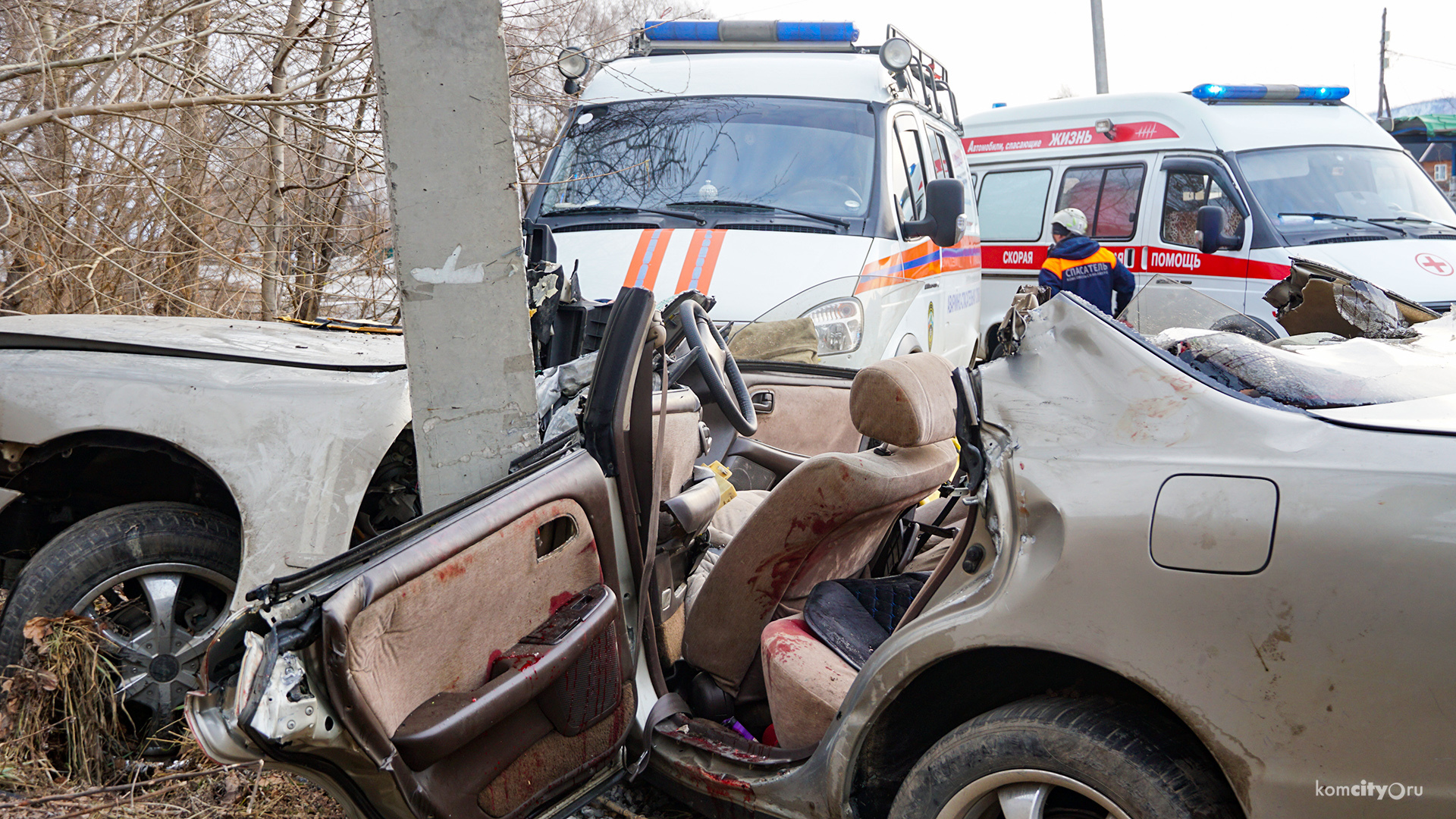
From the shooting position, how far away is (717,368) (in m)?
3.23

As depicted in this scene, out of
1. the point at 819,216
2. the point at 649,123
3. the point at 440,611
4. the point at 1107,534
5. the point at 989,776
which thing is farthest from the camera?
the point at 649,123

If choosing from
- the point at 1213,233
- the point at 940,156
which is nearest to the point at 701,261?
the point at 940,156

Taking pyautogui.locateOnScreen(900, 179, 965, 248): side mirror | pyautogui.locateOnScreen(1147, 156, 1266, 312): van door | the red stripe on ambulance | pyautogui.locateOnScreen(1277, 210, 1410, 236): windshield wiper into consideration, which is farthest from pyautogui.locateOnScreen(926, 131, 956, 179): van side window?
pyautogui.locateOnScreen(1277, 210, 1410, 236): windshield wiper

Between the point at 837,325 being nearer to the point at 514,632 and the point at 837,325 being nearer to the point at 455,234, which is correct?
the point at 455,234

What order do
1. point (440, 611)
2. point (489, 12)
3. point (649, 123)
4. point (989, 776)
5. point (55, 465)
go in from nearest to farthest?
point (989, 776), point (440, 611), point (489, 12), point (55, 465), point (649, 123)

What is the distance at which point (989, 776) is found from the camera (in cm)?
166

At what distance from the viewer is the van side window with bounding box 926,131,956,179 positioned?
21.3 feet

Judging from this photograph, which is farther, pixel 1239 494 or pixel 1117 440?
pixel 1117 440

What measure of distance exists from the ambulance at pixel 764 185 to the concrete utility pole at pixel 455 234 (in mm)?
2356

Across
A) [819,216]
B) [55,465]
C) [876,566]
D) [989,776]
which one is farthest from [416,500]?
[819,216]

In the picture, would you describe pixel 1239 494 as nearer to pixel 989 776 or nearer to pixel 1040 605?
pixel 1040 605

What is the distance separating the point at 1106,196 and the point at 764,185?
5.01 m

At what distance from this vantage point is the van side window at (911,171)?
18.3ft

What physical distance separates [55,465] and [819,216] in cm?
358
